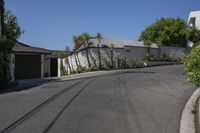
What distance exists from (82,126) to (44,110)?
9.06 feet

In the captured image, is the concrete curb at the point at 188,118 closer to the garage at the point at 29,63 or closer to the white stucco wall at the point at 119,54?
the garage at the point at 29,63

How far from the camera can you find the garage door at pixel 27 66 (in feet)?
115

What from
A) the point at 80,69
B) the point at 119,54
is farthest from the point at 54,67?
the point at 119,54

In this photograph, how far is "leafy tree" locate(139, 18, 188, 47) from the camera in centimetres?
4988

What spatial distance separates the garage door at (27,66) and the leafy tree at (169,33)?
18.8m

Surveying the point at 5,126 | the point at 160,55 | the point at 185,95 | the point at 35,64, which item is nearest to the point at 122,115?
the point at 5,126

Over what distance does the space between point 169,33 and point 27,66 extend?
22650 millimetres

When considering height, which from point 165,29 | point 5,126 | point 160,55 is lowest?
point 5,126

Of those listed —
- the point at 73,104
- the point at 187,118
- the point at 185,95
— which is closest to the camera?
the point at 187,118

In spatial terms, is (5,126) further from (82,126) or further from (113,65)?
(113,65)

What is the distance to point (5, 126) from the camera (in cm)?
955

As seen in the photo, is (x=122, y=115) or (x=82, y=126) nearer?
(x=82, y=126)

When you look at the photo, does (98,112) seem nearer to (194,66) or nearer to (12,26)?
(194,66)

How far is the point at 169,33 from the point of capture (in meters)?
50.2
